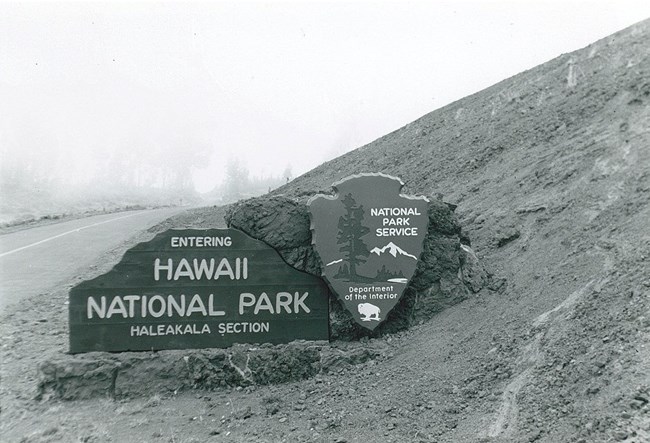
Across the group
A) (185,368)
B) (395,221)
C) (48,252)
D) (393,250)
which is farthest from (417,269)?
(48,252)

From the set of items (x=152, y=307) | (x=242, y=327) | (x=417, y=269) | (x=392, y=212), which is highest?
(x=392, y=212)

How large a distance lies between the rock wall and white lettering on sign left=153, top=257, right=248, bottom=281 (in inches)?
15.6

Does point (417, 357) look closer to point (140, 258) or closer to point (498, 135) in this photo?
point (140, 258)

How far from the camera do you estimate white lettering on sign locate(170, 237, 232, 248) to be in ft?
17.8

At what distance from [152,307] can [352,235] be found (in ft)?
7.09

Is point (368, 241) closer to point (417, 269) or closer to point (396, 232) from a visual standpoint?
point (396, 232)

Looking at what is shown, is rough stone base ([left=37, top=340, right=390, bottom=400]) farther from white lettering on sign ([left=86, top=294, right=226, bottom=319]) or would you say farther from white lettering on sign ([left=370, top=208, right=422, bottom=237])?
white lettering on sign ([left=370, top=208, right=422, bottom=237])

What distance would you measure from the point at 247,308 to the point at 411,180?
8.57 meters

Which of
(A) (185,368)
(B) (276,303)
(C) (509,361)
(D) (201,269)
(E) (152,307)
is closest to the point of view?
(C) (509,361)

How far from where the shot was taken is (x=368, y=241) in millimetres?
5672

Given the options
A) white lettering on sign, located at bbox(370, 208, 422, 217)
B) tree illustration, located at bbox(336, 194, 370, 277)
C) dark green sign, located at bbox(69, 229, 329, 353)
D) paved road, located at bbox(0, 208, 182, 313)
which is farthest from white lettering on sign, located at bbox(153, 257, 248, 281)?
paved road, located at bbox(0, 208, 182, 313)

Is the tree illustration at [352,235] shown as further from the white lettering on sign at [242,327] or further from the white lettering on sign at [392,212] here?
the white lettering on sign at [242,327]

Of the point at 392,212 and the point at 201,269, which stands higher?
the point at 392,212

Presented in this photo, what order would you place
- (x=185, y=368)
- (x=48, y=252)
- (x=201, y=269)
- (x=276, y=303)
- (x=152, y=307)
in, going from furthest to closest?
(x=48, y=252), (x=276, y=303), (x=201, y=269), (x=152, y=307), (x=185, y=368)
